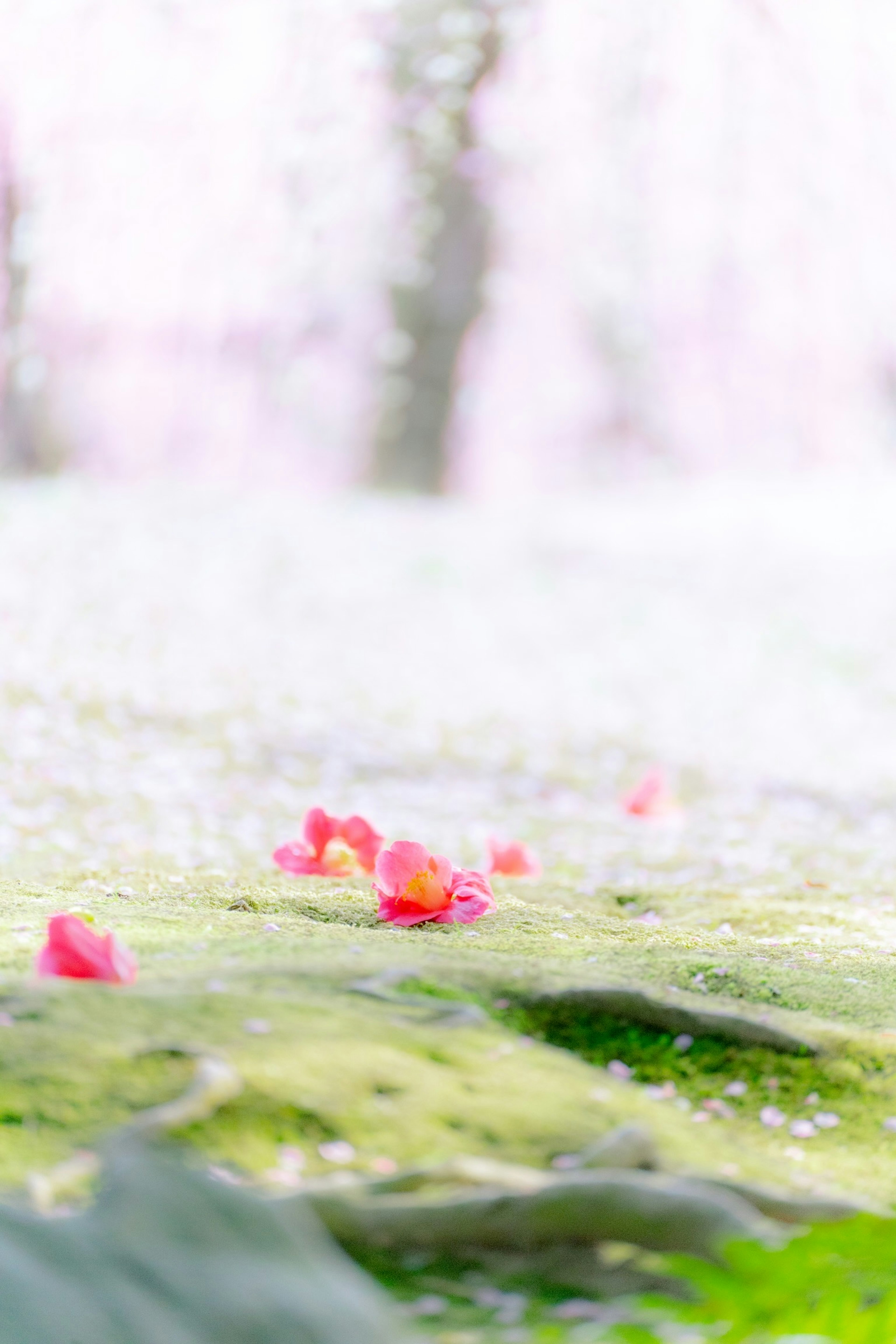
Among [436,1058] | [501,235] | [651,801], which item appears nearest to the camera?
[436,1058]

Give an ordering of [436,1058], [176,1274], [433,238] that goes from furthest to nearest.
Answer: [433,238] → [436,1058] → [176,1274]

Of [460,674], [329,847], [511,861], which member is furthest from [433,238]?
[329,847]

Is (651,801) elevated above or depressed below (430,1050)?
below

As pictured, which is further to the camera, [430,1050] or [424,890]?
[424,890]

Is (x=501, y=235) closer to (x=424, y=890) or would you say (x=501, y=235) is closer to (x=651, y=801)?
(x=651, y=801)

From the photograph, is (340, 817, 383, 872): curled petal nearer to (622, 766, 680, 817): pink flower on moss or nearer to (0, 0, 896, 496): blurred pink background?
(622, 766, 680, 817): pink flower on moss

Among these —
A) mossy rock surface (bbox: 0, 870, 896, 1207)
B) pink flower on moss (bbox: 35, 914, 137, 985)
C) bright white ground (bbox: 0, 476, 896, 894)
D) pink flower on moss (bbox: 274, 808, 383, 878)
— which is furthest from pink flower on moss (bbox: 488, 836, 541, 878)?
pink flower on moss (bbox: 35, 914, 137, 985)

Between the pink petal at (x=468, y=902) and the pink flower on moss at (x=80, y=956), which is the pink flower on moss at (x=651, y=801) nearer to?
the pink petal at (x=468, y=902)

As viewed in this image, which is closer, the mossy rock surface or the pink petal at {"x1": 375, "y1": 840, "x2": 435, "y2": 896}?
the mossy rock surface
